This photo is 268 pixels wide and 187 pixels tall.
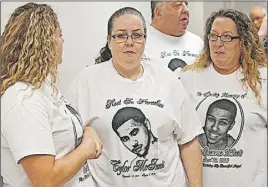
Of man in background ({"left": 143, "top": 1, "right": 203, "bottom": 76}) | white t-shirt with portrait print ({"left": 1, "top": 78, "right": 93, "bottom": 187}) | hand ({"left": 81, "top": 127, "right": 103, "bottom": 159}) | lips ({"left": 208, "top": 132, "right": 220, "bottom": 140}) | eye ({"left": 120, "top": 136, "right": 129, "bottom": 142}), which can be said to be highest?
man in background ({"left": 143, "top": 1, "right": 203, "bottom": 76})

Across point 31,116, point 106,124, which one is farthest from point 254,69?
point 31,116

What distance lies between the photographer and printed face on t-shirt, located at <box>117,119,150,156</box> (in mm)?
1249

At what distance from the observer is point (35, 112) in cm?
94

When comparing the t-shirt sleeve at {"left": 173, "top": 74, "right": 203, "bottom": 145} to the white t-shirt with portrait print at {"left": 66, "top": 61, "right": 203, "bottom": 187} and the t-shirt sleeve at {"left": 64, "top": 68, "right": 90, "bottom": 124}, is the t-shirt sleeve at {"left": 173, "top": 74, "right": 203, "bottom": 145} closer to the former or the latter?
the white t-shirt with portrait print at {"left": 66, "top": 61, "right": 203, "bottom": 187}

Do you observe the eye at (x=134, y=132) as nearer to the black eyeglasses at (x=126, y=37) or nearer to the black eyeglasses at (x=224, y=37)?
the black eyeglasses at (x=126, y=37)

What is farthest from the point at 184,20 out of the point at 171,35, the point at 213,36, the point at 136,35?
the point at 136,35

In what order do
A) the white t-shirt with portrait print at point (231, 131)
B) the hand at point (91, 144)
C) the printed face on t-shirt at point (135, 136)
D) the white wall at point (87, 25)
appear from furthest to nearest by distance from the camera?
the white wall at point (87, 25) → the white t-shirt with portrait print at point (231, 131) → the printed face on t-shirt at point (135, 136) → the hand at point (91, 144)

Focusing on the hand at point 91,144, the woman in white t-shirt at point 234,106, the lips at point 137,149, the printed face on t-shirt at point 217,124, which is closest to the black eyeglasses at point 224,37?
the woman in white t-shirt at point 234,106

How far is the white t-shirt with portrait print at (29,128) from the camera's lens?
0.93 meters

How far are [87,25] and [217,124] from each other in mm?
696

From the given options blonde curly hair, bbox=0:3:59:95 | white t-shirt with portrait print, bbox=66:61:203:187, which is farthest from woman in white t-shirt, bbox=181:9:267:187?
blonde curly hair, bbox=0:3:59:95

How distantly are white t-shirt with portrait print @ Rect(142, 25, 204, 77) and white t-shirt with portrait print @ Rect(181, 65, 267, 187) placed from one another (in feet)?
0.80

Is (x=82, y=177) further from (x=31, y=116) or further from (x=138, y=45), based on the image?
(x=138, y=45)

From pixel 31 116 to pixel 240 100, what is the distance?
2.31 feet
